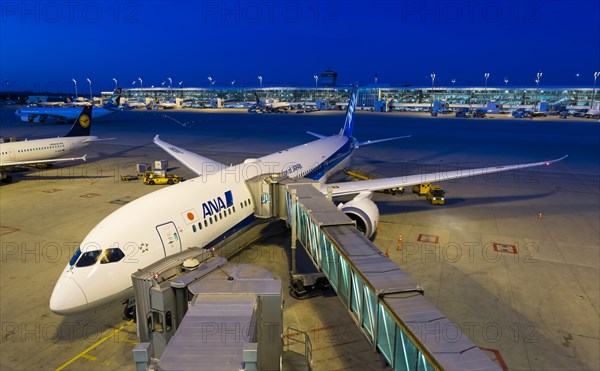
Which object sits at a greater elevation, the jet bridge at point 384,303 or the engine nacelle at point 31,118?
the engine nacelle at point 31,118

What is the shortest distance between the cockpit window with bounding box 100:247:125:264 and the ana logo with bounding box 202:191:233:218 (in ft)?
12.5

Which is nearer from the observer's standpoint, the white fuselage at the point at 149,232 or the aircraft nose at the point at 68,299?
the aircraft nose at the point at 68,299

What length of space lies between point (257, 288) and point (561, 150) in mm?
69675

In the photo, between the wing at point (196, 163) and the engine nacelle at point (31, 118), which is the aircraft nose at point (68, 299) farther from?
the engine nacelle at point (31, 118)

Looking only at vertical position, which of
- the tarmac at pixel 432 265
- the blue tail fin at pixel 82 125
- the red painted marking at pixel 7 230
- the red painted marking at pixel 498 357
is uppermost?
the blue tail fin at pixel 82 125

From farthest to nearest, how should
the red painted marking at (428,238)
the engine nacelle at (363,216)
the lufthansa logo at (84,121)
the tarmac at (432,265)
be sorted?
the lufthansa logo at (84,121), the red painted marking at (428,238), the engine nacelle at (363,216), the tarmac at (432,265)

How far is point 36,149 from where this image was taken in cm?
4091

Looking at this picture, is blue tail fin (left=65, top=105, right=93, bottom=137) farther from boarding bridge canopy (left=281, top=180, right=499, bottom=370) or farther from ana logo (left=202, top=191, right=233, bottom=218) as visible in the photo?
boarding bridge canopy (left=281, top=180, right=499, bottom=370)

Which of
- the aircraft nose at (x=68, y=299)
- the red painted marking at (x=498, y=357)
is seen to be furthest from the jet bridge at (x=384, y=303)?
the aircraft nose at (x=68, y=299)

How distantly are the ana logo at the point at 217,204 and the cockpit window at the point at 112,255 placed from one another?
12.5 ft

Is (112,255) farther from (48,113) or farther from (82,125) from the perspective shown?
(48,113)

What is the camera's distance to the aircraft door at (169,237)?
13.8 metres

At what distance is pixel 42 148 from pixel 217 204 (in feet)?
114

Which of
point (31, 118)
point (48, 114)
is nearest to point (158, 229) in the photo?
point (48, 114)
